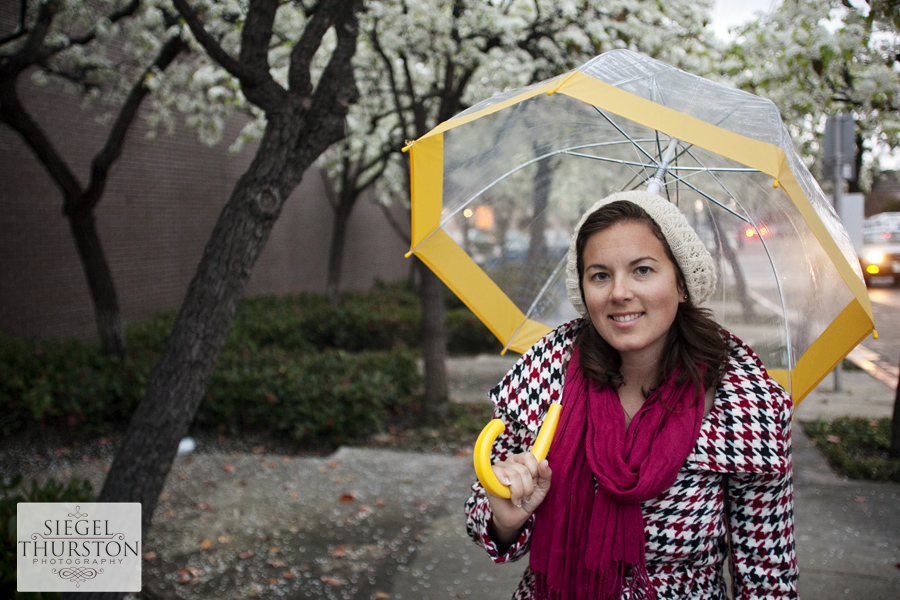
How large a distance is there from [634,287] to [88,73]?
7.79 m

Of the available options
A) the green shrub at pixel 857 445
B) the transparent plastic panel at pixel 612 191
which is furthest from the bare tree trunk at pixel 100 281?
the green shrub at pixel 857 445

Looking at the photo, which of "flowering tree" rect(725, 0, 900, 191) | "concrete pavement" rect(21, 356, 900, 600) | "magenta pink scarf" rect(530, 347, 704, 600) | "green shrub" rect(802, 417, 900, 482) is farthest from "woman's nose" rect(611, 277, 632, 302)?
"green shrub" rect(802, 417, 900, 482)

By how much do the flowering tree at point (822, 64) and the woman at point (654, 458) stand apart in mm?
3813

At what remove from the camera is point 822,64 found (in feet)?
16.7

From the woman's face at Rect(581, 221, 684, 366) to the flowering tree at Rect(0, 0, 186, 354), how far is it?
5.90 m

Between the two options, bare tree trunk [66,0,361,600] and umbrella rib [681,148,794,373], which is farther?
bare tree trunk [66,0,361,600]

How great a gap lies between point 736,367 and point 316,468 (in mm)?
4498

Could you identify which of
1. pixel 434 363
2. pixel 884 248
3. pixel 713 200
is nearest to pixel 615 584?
pixel 713 200

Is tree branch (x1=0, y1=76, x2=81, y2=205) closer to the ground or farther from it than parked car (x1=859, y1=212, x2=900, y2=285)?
farther from it


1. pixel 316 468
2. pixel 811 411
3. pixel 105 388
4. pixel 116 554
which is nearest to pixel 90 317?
pixel 105 388

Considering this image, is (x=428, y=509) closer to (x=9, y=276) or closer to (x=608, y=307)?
(x=608, y=307)

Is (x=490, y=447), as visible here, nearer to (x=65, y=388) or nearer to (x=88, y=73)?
(x=65, y=388)

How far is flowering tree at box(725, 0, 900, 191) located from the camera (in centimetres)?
508

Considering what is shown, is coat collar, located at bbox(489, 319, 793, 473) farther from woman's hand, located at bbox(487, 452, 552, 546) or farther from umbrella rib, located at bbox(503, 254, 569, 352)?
umbrella rib, located at bbox(503, 254, 569, 352)
